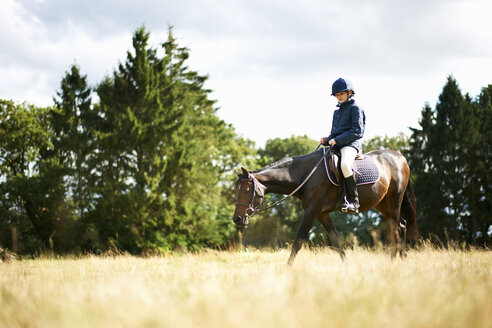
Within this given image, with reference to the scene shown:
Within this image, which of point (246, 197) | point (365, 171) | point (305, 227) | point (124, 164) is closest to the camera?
point (305, 227)

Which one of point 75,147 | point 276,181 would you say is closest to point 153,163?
point 75,147

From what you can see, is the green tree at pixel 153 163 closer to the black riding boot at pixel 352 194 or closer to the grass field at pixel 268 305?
the black riding boot at pixel 352 194

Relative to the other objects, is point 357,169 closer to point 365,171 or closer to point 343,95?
point 365,171

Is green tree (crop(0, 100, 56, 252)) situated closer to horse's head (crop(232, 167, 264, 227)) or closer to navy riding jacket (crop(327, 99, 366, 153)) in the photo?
horse's head (crop(232, 167, 264, 227))

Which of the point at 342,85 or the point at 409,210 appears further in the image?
the point at 409,210

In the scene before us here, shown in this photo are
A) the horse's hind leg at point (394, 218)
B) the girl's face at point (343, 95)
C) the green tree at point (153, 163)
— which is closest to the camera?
the girl's face at point (343, 95)

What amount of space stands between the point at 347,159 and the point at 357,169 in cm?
52

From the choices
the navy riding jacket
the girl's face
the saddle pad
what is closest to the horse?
the saddle pad

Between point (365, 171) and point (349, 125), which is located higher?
point (349, 125)

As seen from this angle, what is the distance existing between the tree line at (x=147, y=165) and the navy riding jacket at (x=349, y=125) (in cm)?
1584

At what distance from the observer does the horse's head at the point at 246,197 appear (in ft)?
21.7

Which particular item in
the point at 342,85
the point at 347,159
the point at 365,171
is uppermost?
the point at 342,85

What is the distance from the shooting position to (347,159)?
6.70m

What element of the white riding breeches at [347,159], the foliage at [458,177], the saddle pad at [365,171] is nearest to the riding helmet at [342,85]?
the white riding breeches at [347,159]
